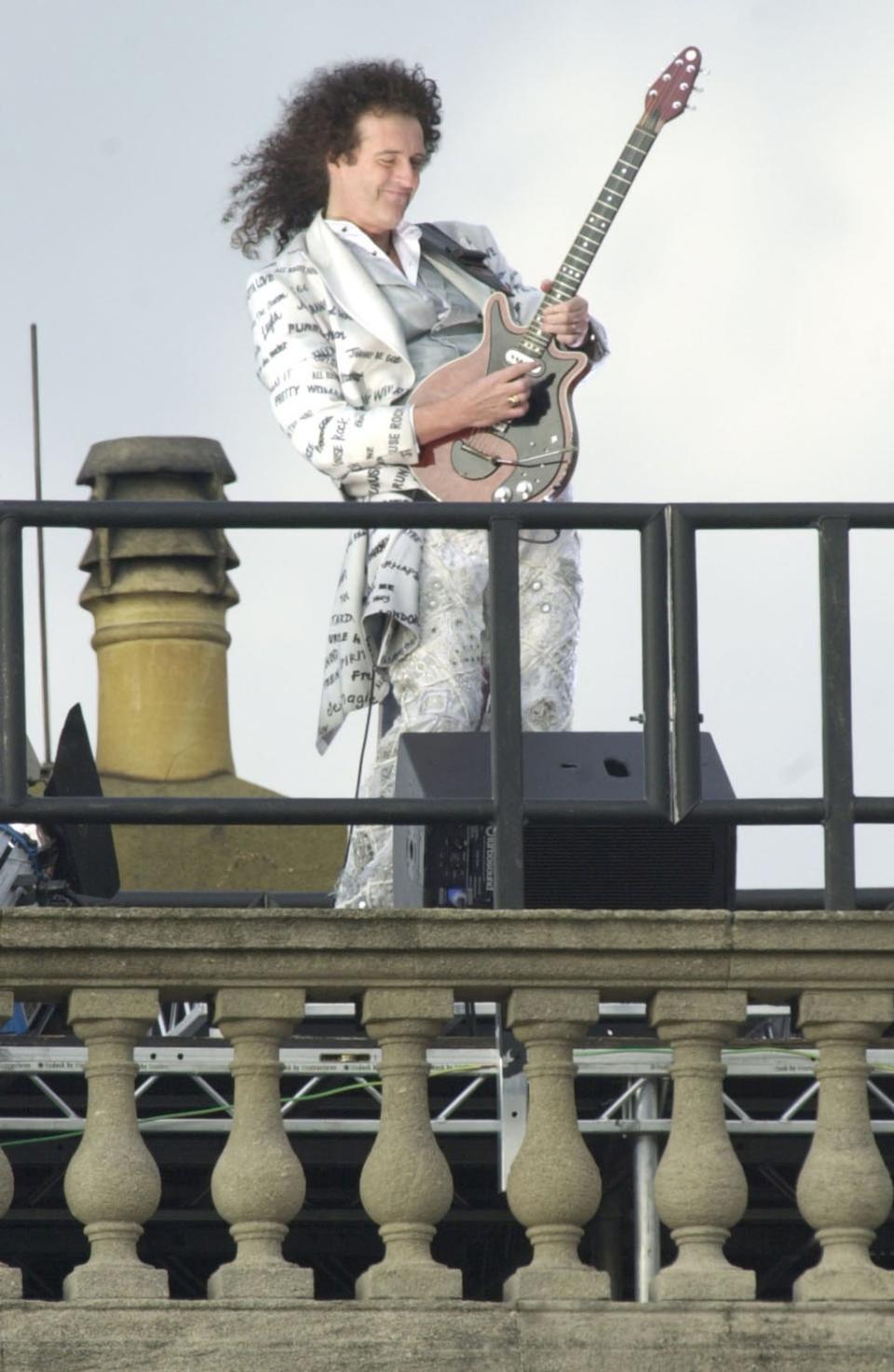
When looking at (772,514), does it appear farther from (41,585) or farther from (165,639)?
(165,639)

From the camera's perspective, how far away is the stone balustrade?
600 centimetres

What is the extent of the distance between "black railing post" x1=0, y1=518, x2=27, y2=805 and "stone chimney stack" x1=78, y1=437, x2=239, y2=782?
38.5ft

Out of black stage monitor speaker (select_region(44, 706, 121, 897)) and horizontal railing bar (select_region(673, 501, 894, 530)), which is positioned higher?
Result: horizontal railing bar (select_region(673, 501, 894, 530))

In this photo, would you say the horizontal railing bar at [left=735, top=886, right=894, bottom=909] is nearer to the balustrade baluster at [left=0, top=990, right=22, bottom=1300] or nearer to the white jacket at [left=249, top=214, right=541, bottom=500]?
the white jacket at [left=249, top=214, right=541, bottom=500]

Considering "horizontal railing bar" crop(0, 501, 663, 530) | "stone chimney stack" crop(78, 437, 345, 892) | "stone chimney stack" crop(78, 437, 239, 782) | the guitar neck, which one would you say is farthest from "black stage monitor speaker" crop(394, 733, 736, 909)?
"stone chimney stack" crop(78, 437, 239, 782)

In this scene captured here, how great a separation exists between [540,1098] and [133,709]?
12.7m

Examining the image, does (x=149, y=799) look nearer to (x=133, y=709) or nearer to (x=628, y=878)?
(x=628, y=878)

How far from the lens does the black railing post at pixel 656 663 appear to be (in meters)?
6.47

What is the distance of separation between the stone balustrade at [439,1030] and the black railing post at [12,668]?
31 cm

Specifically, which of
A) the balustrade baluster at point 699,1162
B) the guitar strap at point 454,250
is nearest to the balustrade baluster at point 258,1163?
the balustrade baluster at point 699,1162

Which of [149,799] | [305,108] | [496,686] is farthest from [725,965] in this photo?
[305,108]

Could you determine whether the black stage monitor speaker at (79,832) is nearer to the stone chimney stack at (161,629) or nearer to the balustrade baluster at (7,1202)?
the balustrade baluster at (7,1202)

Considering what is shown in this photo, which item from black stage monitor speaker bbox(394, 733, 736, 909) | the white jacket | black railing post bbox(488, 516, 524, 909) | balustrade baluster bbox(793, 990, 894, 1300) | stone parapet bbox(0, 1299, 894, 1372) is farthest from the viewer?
the white jacket

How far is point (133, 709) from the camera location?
18.7m
